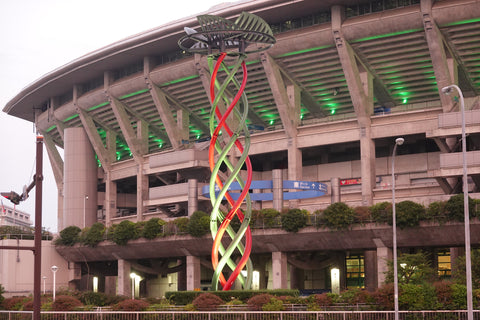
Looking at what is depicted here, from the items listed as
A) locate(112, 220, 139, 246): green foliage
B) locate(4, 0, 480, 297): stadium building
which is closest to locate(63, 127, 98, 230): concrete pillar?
locate(4, 0, 480, 297): stadium building

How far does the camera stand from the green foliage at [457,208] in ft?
193

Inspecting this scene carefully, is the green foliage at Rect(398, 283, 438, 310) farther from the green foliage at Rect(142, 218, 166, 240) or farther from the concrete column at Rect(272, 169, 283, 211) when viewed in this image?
the green foliage at Rect(142, 218, 166, 240)

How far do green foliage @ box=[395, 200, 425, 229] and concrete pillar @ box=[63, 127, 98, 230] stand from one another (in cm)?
4967

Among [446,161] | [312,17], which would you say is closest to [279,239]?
[446,161]

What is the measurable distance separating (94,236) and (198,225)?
1560cm

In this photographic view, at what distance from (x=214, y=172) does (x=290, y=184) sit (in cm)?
1659

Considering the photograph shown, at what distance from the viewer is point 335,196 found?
72188mm

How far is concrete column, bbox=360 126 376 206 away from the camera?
72938 mm

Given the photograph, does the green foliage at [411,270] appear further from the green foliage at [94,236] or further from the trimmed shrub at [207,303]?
the green foliage at [94,236]

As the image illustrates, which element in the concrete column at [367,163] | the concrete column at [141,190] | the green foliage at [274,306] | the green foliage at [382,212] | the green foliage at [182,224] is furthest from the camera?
the concrete column at [141,190]

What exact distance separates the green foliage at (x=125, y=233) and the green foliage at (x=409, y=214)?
2783 centimetres

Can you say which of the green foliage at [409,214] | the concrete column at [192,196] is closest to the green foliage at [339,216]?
the green foliage at [409,214]

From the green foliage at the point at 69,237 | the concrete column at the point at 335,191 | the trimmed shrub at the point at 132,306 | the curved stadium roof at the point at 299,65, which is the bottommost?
the trimmed shrub at the point at 132,306

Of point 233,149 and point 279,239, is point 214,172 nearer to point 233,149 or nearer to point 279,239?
point 279,239
